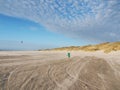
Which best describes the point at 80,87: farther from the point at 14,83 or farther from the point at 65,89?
the point at 14,83

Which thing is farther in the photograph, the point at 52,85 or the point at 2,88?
the point at 52,85

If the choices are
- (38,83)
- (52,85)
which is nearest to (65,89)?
(52,85)

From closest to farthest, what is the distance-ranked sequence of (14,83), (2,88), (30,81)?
(2,88) → (14,83) → (30,81)

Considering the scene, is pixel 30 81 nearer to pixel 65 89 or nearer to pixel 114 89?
pixel 65 89

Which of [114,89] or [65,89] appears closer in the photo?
[65,89]

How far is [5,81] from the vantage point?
773cm

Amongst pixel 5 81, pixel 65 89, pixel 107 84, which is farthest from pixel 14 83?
pixel 107 84

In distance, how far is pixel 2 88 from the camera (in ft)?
22.1

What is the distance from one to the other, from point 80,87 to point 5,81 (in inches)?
138

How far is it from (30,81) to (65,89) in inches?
75.6

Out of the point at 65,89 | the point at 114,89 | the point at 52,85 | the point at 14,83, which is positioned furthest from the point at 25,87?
the point at 114,89

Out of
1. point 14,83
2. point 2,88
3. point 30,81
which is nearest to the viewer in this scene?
point 2,88

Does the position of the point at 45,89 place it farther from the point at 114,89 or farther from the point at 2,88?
the point at 114,89

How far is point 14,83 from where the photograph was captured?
24.7ft
